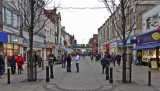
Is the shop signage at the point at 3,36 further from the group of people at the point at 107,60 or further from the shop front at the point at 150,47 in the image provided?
the shop front at the point at 150,47

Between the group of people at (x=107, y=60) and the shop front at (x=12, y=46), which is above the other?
the shop front at (x=12, y=46)

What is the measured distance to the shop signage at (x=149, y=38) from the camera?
95.5 feet

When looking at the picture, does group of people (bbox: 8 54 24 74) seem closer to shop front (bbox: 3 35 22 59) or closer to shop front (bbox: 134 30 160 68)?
shop front (bbox: 3 35 22 59)

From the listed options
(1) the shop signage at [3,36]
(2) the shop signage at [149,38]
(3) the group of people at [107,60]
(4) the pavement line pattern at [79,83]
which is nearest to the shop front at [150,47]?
(2) the shop signage at [149,38]

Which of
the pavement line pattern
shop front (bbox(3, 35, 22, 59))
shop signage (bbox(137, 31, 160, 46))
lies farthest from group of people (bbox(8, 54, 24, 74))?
shop signage (bbox(137, 31, 160, 46))

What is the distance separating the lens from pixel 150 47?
31.0m

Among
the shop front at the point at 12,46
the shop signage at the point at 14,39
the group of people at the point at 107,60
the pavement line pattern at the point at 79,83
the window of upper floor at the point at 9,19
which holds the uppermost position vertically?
the window of upper floor at the point at 9,19

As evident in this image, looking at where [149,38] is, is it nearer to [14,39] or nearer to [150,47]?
[150,47]

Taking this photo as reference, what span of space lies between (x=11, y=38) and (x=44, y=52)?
81.2 ft

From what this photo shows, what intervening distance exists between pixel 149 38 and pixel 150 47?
2429 millimetres

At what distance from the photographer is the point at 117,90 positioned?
13.7 metres

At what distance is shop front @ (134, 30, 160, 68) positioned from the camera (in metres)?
29.2

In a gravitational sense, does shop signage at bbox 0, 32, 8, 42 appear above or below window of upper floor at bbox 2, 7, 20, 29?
below

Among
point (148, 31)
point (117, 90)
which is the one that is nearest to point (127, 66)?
point (117, 90)
